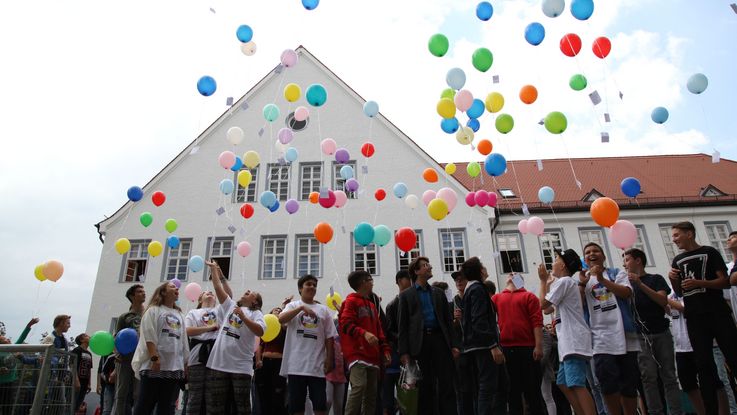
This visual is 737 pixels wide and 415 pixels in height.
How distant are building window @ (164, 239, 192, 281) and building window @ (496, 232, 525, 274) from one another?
1156 cm

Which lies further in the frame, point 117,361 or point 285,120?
point 285,120

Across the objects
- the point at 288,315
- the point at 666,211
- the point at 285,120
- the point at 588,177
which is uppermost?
the point at 285,120

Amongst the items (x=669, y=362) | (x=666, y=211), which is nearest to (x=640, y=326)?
(x=669, y=362)

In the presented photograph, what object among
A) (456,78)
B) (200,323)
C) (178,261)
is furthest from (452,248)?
(200,323)

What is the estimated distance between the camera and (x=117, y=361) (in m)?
6.53

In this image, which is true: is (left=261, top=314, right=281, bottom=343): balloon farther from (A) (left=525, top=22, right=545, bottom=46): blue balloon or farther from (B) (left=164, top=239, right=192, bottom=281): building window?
(B) (left=164, top=239, right=192, bottom=281): building window

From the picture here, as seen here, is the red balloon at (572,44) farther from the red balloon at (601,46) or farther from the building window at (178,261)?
the building window at (178,261)

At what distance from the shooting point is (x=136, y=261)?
18.7 m

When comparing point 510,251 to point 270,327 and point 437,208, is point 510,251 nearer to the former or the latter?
point 437,208

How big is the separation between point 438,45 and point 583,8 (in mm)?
2597

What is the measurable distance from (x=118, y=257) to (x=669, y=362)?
17922mm

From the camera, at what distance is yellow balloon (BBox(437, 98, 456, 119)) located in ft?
33.2

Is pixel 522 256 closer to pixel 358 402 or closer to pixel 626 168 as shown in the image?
pixel 626 168

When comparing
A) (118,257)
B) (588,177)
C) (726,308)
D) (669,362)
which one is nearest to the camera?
(726,308)
